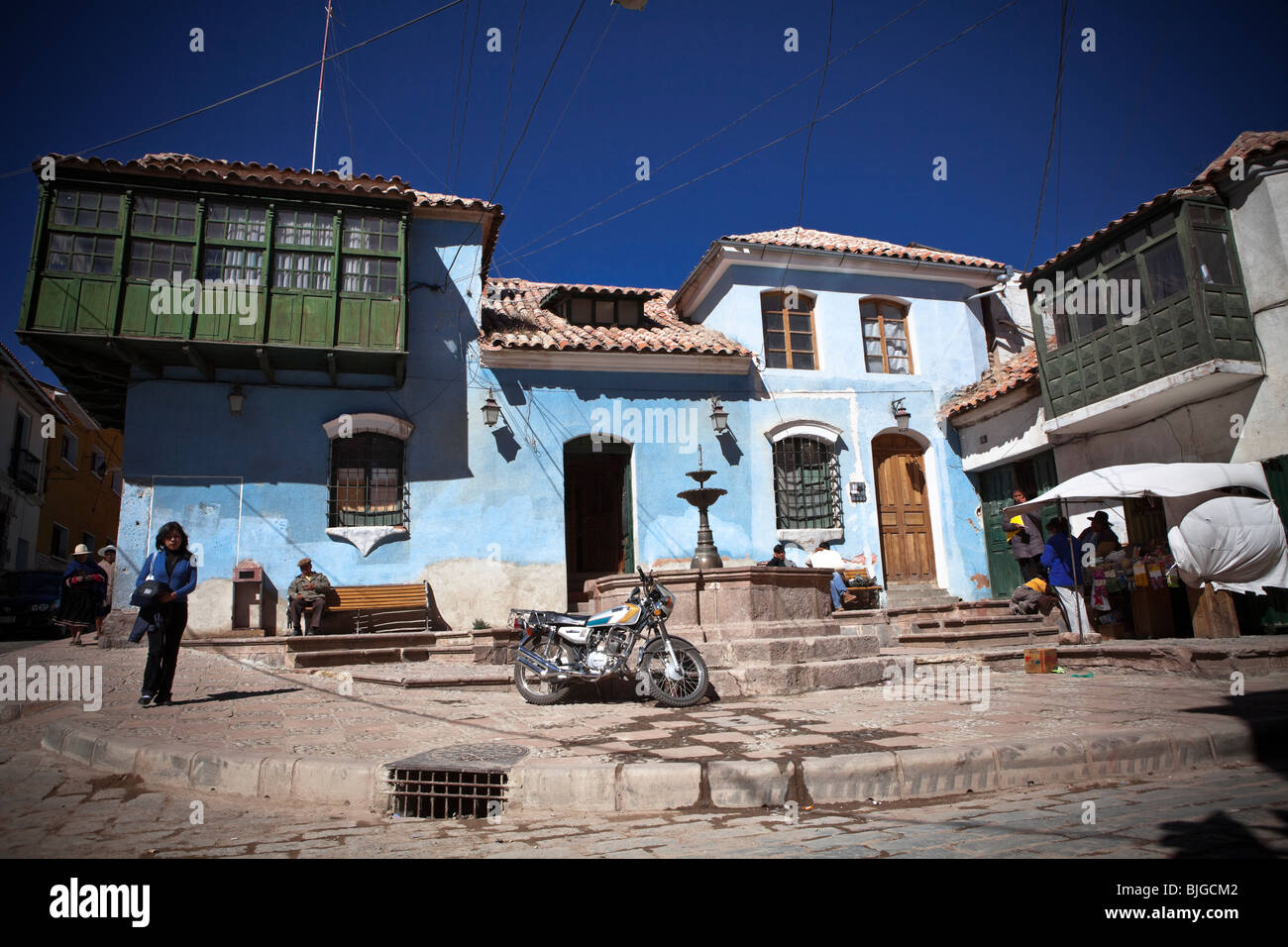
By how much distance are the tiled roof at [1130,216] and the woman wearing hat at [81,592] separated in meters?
17.0

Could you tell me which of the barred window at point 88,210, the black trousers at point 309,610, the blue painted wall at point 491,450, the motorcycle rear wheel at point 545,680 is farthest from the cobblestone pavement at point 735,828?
the barred window at point 88,210

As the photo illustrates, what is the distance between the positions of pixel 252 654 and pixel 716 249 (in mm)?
11058

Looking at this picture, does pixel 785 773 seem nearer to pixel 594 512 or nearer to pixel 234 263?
pixel 594 512

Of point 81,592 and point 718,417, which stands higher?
point 718,417

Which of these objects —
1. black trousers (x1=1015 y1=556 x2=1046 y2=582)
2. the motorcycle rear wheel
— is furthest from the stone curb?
black trousers (x1=1015 y1=556 x2=1046 y2=582)

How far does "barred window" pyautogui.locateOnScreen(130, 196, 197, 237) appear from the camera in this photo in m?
12.2

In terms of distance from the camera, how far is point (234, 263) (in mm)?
12477

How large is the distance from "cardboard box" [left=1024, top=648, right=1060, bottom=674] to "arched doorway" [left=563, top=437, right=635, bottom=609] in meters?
7.22

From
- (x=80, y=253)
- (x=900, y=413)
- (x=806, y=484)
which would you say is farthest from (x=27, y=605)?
(x=900, y=413)

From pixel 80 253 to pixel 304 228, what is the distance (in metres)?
3.28

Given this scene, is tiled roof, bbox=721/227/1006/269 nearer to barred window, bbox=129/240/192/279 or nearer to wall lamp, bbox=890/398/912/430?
wall lamp, bbox=890/398/912/430

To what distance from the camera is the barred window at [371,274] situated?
13.0 meters
